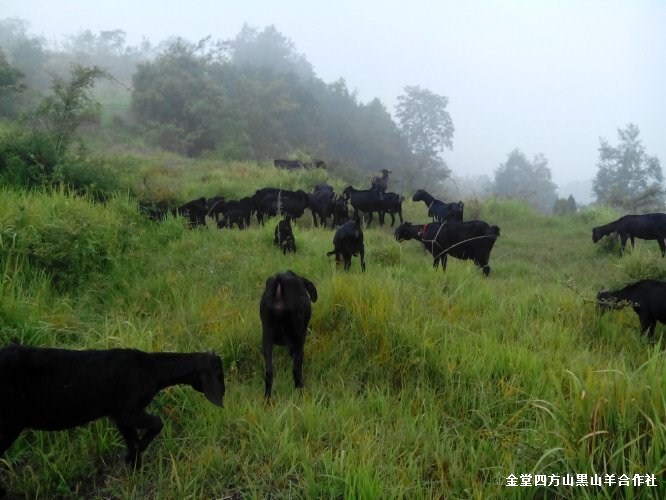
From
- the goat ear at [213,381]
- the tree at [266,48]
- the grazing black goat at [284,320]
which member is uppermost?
the tree at [266,48]

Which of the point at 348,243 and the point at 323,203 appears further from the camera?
the point at 323,203

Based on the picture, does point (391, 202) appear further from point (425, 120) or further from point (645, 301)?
point (425, 120)

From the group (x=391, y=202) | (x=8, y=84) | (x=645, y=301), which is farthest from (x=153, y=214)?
(x=8, y=84)

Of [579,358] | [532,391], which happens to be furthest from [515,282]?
[532,391]

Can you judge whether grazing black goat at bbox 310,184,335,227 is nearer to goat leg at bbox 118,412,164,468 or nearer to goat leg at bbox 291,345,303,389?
goat leg at bbox 291,345,303,389

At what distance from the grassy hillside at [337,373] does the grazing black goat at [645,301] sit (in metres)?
0.24

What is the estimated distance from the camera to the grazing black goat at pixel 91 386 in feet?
9.07

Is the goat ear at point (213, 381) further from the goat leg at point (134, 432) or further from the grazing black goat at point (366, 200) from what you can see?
the grazing black goat at point (366, 200)

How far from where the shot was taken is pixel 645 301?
5.20m

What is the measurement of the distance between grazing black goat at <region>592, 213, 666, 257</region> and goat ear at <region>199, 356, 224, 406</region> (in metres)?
10.8

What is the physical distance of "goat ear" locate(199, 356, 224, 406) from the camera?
319cm

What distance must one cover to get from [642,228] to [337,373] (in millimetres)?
10225

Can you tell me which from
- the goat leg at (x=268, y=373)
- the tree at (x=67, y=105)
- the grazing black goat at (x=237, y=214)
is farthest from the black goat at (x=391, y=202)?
the goat leg at (x=268, y=373)

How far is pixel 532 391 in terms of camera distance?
3.52m
